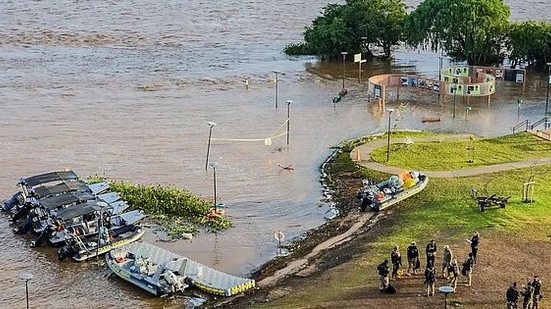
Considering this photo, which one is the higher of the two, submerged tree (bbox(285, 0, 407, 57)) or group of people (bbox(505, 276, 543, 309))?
submerged tree (bbox(285, 0, 407, 57))

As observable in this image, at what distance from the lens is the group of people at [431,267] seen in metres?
30.6

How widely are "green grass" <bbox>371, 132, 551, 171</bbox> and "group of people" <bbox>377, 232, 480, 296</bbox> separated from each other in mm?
15512

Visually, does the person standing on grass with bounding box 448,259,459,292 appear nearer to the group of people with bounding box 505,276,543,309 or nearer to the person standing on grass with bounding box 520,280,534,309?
the group of people with bounding box 505,276,543,309

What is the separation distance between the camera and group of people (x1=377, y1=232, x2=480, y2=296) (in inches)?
1204

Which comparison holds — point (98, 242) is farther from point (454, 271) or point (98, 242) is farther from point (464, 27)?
point (464, 27)

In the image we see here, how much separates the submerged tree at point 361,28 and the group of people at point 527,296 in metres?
60.7

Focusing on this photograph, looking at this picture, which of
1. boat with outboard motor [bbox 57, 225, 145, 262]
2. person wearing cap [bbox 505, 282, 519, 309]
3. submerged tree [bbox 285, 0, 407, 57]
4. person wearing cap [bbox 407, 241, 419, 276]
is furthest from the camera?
submerged tree [bbox 285, 0, 407, 57]

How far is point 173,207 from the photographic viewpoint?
4403cm

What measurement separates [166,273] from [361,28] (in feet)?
187

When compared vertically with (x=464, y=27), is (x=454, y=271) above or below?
below

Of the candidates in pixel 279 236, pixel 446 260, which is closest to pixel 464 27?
pixel 279 236

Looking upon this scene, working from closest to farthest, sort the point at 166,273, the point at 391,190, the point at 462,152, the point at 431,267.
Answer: the point at 431,267 → the point at 166,273 → the point at 391,190 → the point at 462,152

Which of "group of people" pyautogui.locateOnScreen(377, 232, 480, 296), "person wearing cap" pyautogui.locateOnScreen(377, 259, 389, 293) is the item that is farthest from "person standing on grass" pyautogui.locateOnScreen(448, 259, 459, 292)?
"person wearing cap" pyautogui.locateOnScreen(377, 259, 389, 293)

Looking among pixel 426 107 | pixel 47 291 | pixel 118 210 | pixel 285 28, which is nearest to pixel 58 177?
pixel 118 210
